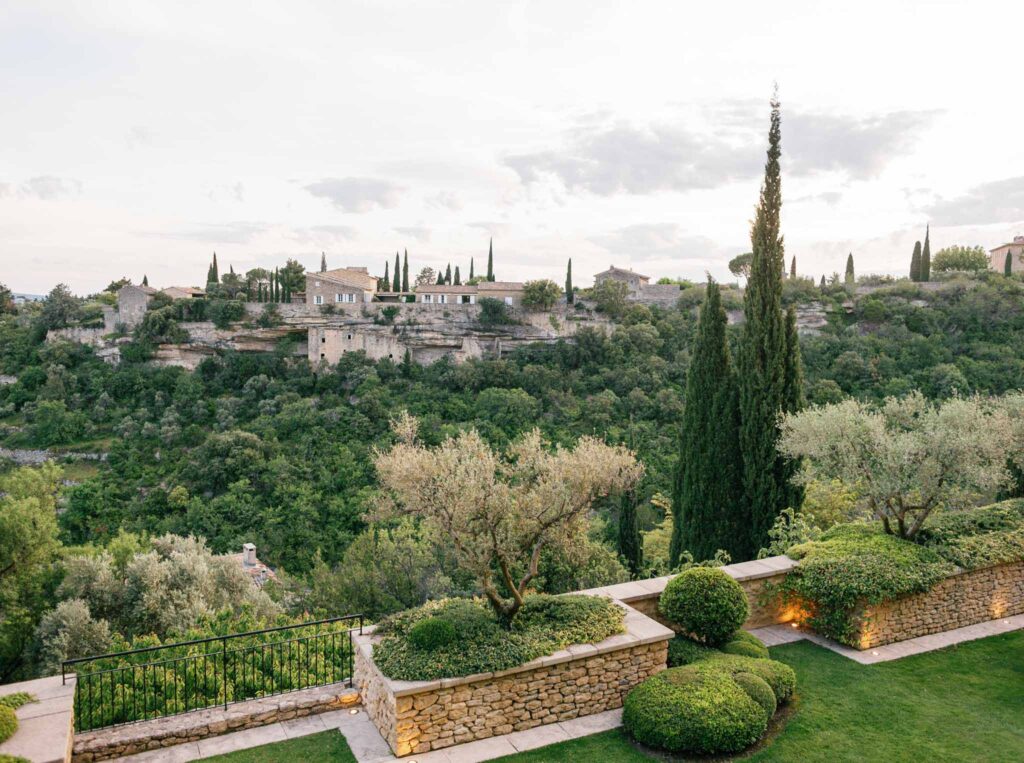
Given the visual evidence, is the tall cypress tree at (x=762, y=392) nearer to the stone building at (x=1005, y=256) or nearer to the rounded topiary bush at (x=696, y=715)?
the rounded topiary bush at (x=696, y=715)

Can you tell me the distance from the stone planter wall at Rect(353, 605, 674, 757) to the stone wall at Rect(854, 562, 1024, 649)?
341 centimetres

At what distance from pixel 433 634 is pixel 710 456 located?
9896 millimetres

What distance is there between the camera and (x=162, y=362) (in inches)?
1515

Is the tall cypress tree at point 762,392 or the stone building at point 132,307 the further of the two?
the stone building at point 132,307

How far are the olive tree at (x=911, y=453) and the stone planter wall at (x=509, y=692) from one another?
4.31 m

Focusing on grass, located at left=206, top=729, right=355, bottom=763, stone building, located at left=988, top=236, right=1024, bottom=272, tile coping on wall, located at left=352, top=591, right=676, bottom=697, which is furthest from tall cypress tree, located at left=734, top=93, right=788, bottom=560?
stone building, located at left=988, top=236, right=1024, bottom=272

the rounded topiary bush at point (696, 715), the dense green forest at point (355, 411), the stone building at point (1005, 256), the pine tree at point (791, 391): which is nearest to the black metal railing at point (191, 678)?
the rounded topiary bush at point (696, 715)

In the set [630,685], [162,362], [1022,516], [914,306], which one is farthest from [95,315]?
[914,306]

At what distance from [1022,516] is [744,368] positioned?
18.2 feet

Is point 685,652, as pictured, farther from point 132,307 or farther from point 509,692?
point 132,307

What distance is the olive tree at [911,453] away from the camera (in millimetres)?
8461

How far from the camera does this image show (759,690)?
6320 millimetres

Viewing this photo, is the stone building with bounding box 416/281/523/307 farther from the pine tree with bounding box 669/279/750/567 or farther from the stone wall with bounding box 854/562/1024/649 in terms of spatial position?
the stone wall with bounding box 854/562/1024/649

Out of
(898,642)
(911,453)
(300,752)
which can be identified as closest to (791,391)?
(911,453)
